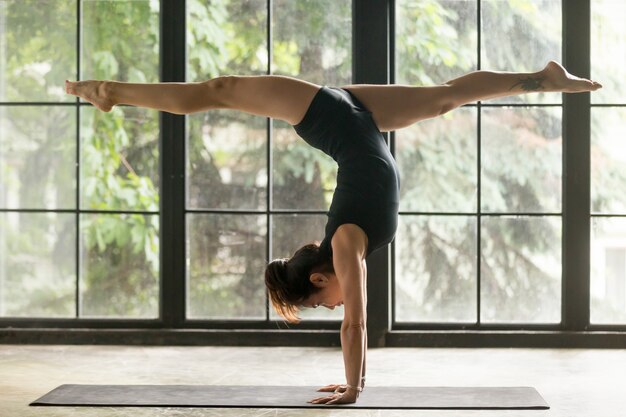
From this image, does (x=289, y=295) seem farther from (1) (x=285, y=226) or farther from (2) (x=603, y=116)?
(2) (x=603, y=116)

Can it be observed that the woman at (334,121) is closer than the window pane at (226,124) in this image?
Yes

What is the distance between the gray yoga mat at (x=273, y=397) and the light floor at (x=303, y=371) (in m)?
0.06

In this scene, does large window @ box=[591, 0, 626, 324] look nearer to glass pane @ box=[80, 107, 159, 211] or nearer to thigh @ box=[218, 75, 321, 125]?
thigh @ box=[218, 75, 321, 125]

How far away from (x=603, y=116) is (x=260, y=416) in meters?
2.79

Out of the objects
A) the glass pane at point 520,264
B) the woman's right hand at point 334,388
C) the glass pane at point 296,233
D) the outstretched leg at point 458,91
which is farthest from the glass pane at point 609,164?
the woman's right hand at point 334,388

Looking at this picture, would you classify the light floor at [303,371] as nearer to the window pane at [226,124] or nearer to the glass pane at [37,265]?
the glass pane at [37,265]

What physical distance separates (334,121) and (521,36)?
1.82m

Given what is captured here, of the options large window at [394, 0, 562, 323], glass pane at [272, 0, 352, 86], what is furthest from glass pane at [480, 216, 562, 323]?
glass pane at [272, 0, 352, 86]

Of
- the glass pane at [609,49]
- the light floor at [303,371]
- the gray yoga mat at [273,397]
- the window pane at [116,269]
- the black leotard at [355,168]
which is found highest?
the glass pane at [609,49]

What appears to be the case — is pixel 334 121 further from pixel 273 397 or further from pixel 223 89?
pixel 273 397

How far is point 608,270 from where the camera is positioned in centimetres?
516

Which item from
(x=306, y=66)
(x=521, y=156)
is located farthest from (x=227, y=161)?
(x=521, y=156)

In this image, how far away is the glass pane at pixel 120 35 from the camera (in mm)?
5219

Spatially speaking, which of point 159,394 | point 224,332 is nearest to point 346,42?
point 224,332
